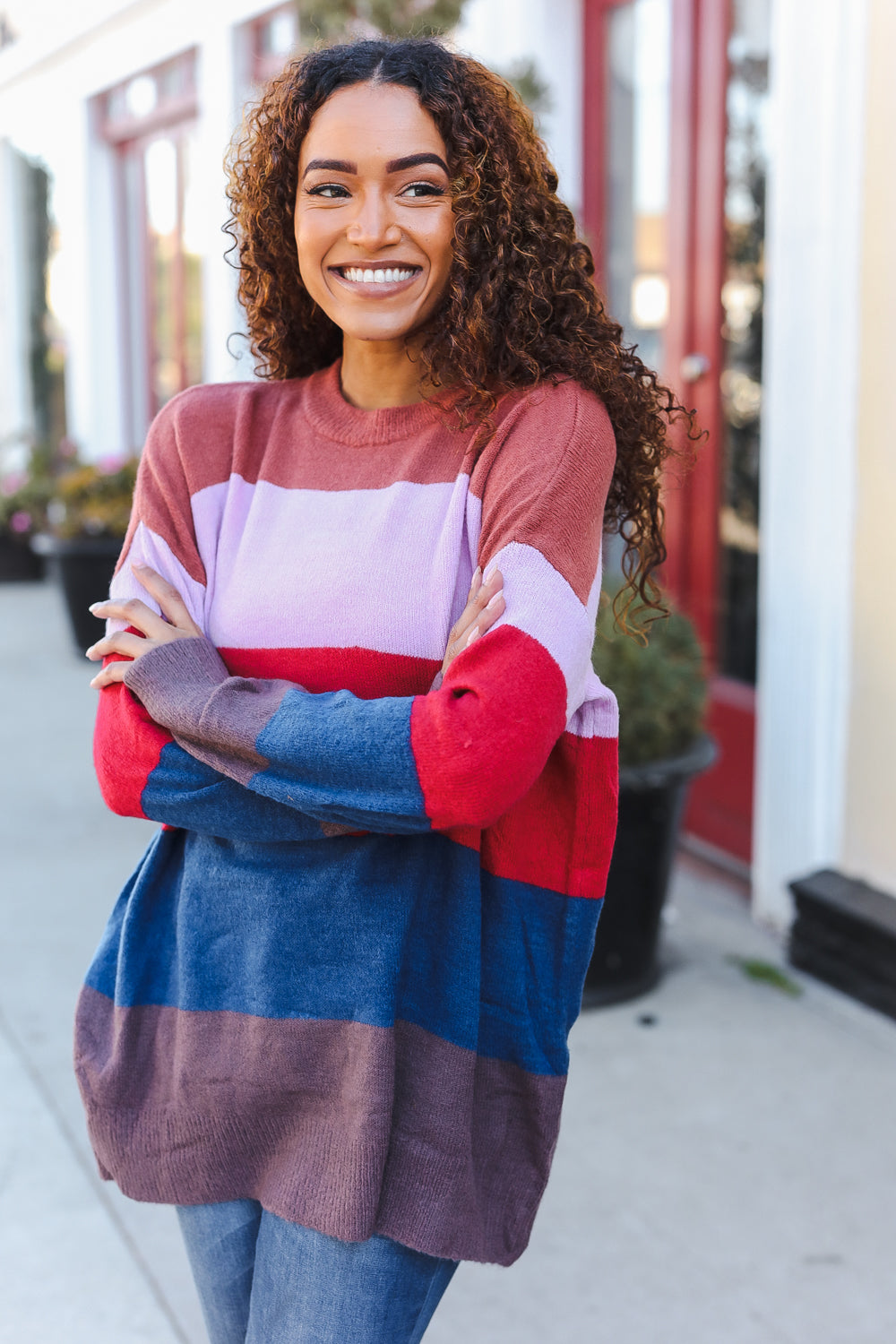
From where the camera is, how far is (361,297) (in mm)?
1466

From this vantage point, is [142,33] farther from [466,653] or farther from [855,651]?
[466,653]

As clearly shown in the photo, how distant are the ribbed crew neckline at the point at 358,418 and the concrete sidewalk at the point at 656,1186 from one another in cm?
152

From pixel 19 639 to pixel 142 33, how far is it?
11.0ft

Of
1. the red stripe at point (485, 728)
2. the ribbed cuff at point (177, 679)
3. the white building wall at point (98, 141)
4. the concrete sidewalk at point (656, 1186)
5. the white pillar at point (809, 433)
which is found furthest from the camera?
the white building wall at point (98, 141)

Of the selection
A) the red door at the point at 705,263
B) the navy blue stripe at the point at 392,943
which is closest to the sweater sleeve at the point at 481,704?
the navy blue stripe at the point at 392,943

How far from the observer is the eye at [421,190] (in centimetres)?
145

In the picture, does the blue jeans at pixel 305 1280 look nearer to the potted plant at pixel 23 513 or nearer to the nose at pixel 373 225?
the nose at pixel 373 225

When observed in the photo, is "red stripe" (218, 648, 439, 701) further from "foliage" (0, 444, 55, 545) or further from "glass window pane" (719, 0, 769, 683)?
"foliage" (0, 444, 55, 545)

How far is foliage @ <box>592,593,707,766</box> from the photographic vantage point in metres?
3.25

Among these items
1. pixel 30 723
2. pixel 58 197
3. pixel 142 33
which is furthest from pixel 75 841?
pixel 58 197

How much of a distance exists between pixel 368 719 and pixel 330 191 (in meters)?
0.57

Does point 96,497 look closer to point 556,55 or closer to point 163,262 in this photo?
point 163,262

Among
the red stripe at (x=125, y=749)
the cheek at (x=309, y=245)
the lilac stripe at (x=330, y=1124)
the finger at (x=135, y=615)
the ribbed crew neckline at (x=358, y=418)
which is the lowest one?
the lilac stripe at (x=330, y=1124)

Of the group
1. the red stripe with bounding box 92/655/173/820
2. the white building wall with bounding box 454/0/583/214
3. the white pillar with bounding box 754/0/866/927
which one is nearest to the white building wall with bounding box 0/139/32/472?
the white building wall with bounding box 454/0/583/214
